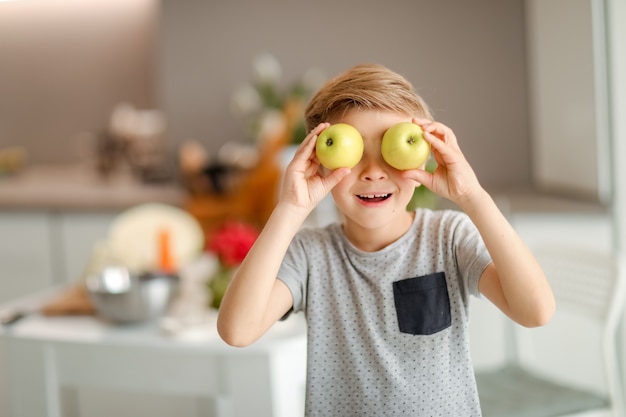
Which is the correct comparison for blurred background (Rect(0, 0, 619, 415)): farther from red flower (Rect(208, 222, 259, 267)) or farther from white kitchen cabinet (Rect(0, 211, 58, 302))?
red flower (Rect(208, 222, 259, 267))

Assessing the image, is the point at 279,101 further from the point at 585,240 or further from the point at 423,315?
the point at 423,315

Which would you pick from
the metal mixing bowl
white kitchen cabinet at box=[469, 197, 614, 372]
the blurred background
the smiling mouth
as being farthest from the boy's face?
the blurred background

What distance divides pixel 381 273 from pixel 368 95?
10.0 inches

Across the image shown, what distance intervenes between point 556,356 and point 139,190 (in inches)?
72.1

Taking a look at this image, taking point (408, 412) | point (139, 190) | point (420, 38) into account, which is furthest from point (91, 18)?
point (408, 412)

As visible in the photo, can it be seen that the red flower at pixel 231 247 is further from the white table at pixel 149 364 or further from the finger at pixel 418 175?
the finger at pixel 418 175

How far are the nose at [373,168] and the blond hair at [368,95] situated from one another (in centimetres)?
7

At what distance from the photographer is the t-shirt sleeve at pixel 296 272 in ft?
3.79

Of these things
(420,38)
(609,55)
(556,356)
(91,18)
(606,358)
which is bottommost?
(556,356)

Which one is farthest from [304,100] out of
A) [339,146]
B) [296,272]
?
[339,146]

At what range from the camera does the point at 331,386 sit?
1.15 m

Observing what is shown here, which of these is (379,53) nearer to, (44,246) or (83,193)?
(83,193)

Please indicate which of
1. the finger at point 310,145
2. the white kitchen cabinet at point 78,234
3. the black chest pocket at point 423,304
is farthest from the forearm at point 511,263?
the white kitchen cabinet at point 78,234

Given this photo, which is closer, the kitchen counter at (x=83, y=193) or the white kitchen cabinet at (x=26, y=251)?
the kitchen counter at (x=83, y=193)
